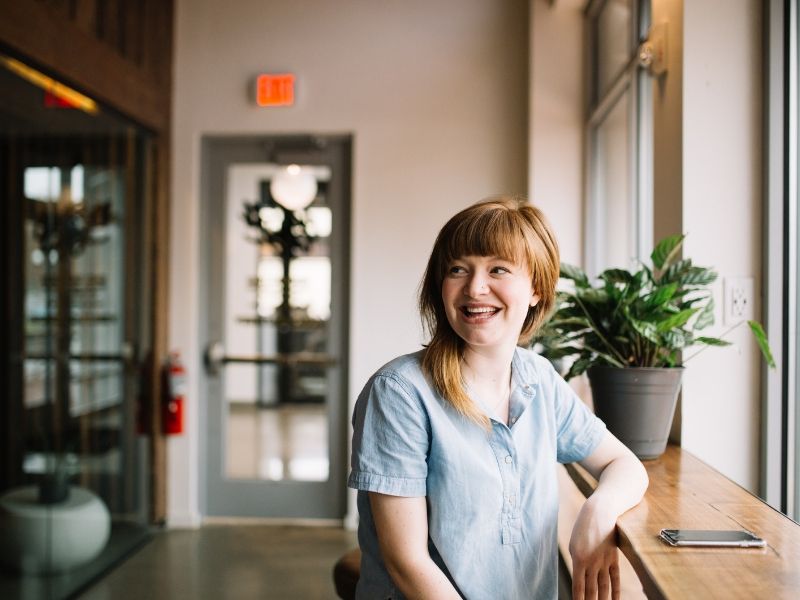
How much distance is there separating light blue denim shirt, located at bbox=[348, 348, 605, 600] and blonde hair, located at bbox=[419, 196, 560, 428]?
0.09 ft

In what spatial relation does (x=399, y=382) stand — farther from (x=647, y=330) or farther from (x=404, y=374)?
(x=647, y=330)

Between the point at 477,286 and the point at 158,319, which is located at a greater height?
the point at 477,286

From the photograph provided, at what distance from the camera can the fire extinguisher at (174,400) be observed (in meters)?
3.91

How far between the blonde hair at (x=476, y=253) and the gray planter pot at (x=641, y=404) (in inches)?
17.2

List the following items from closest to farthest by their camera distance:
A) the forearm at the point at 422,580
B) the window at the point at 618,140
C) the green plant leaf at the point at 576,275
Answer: the forearm at the point at 422,580
the green plant leaf at the point at 576,275
the window at the point at 618,140

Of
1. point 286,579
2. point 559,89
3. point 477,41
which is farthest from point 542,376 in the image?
point 477,41

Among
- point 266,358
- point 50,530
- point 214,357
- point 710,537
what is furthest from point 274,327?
point 710,537

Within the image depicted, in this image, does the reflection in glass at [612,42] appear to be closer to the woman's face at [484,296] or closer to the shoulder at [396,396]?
the woman's face at [484,296]

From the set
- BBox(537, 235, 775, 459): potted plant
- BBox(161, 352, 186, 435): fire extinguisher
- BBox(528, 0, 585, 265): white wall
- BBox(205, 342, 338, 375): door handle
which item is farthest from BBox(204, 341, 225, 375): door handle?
BBox(537, 235, 775, 459): potted plant

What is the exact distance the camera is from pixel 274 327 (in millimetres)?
4207

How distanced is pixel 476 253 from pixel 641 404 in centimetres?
68

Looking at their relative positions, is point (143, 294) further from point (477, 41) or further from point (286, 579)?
point (477, 41)

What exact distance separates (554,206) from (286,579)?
7.59 ft

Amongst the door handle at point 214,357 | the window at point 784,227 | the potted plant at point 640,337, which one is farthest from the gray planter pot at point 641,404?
the door handle at point 214,357
